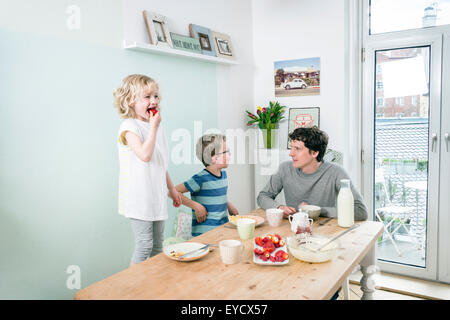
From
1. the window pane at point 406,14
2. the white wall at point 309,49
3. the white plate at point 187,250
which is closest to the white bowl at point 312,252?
the white plate at point 187,250

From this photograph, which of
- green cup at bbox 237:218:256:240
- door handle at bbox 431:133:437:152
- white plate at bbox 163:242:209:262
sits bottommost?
white plate at bbox 163:242:209:262

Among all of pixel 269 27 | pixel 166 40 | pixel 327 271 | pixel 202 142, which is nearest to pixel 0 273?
pixel 202 142

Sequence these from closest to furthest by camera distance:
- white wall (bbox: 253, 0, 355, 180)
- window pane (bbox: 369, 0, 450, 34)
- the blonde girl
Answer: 1. the blonde girl
2. window pane (bbox: 369, 0, 450, 34)
3. white wall (bbox: 253, 0, 355, 180)

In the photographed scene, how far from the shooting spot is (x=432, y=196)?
281 centimetres

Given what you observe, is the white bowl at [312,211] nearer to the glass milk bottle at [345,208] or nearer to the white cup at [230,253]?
the glass milk bottle at [345,208]

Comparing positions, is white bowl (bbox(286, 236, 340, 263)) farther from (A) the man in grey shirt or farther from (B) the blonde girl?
(B) the blonde girl

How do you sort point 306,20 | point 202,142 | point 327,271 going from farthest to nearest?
point 306,20 → point 202,142 → point 327,271

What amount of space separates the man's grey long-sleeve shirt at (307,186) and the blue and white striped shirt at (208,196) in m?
0.24

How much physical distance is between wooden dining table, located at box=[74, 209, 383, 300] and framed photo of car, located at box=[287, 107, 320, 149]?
176 cm

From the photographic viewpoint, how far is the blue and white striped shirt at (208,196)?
212 centimetres

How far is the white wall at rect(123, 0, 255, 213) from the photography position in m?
2.57

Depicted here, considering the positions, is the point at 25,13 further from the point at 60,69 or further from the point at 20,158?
the point at 20,158

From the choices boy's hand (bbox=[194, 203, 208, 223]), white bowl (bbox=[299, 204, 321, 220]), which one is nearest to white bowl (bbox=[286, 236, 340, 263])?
white bowl (bbox=[299, 204, 321, 220])
